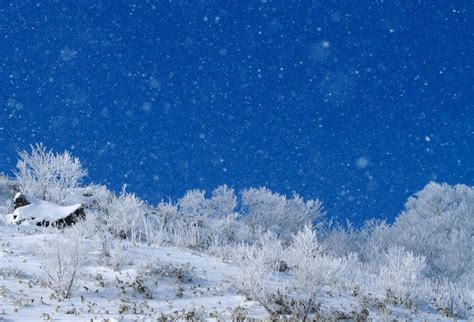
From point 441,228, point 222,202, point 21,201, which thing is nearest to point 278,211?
point 222,202

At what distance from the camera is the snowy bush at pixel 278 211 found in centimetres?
3725

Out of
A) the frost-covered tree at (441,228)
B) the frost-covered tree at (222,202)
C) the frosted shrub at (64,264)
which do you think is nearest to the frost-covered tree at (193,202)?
the frost-covered tree at (222,202)

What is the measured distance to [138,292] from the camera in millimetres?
11109

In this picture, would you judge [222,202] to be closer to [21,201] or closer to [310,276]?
[21,201]

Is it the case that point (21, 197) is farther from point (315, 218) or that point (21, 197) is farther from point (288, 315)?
point (315, 218)

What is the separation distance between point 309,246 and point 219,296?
229 cm

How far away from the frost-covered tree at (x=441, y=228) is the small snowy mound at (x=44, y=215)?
21.8 metres

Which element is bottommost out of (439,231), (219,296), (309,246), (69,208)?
(219,296)

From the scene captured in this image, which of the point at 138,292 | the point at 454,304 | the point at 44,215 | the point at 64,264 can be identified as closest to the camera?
the point at 64,264

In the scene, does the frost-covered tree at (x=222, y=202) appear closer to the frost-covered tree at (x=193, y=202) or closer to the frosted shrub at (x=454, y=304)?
the frost-covered tree at (x=193, y=202)

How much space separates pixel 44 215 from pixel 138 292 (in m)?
9.16

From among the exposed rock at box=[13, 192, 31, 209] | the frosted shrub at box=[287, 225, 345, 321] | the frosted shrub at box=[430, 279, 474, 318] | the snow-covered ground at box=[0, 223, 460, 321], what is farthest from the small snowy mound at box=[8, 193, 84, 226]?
the frosted shrub at box=[430, 279, 474, 318]

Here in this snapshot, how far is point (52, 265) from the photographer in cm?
1061

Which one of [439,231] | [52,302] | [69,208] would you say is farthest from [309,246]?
[439,231]
